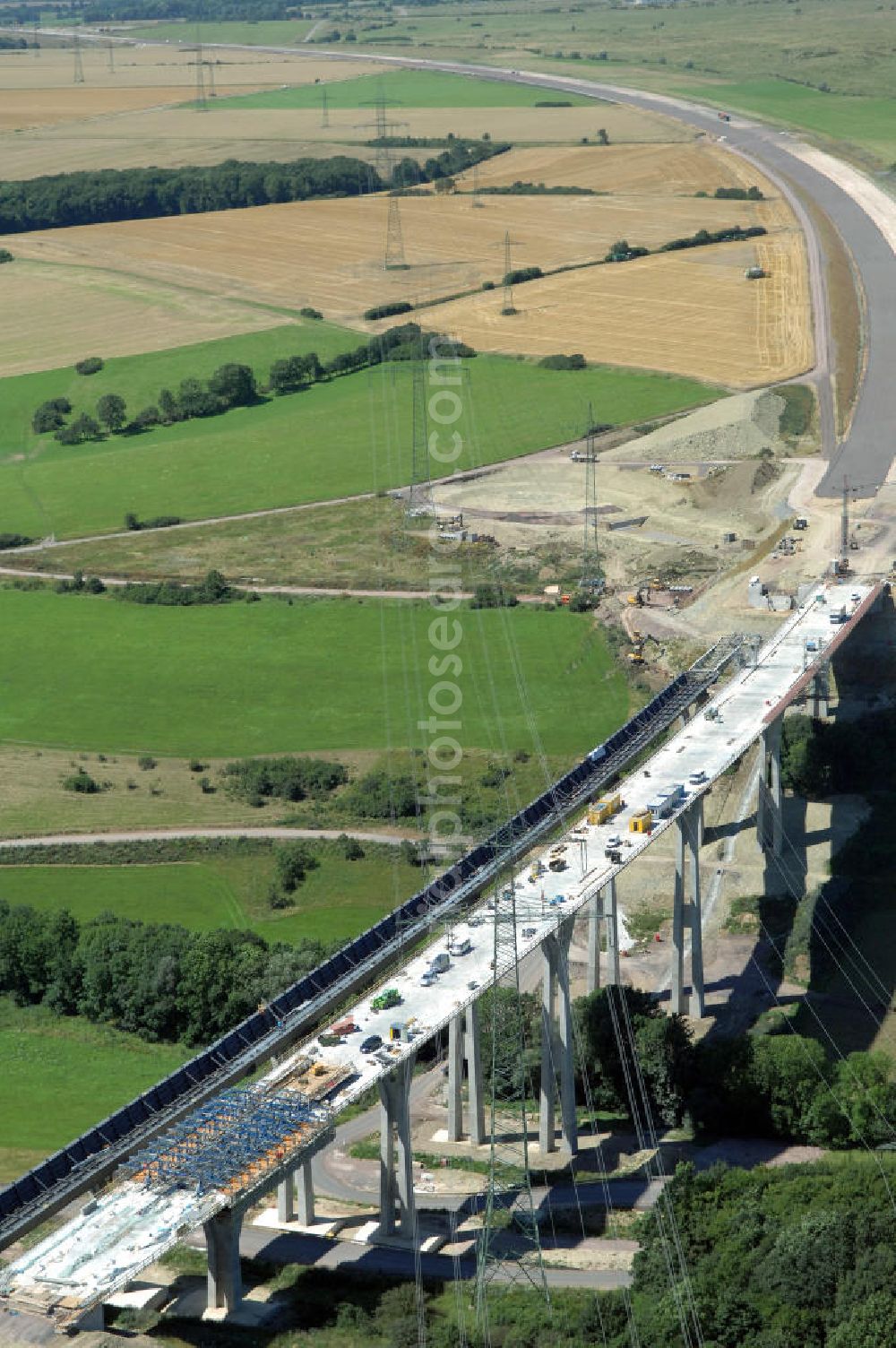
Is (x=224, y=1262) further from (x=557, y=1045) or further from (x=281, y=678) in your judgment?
(x=281, y=678)

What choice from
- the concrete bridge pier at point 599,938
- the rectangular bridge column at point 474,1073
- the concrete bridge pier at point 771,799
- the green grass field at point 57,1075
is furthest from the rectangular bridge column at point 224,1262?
the concrete bridge pier at point 771,799

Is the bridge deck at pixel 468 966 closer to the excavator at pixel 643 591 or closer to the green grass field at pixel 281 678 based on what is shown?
the green grass field at pixel 281 678

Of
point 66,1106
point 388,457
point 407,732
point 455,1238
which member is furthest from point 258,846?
point 388,457

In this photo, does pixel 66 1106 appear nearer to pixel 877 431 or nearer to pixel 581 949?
pixel 581 949

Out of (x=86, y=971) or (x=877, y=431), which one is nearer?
(x=86, y=971)

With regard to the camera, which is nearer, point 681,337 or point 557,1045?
point 557,1045

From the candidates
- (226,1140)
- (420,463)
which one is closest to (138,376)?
(420,463)

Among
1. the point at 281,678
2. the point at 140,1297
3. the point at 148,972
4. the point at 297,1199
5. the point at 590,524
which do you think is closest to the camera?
the point at 140,1297
